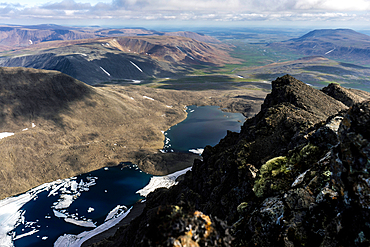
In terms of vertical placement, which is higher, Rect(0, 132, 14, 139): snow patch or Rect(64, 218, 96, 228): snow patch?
Rect(0, 132, 14, 139): snow patch

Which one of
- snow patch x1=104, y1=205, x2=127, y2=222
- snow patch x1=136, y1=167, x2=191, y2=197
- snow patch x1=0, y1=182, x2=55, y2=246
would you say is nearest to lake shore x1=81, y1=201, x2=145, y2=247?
snow patch x1=104, y1=205, x2=127, y2=222

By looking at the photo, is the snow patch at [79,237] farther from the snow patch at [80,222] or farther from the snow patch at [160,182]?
the snow patch at [160,182]

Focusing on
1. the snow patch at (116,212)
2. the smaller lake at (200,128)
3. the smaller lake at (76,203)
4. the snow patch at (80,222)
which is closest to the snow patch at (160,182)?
the smaller lake at (76,203)

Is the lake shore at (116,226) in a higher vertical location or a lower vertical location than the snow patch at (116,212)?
higher

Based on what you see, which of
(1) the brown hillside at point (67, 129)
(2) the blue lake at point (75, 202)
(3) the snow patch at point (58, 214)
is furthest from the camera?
(1) the brown hillside at point (67, 129)

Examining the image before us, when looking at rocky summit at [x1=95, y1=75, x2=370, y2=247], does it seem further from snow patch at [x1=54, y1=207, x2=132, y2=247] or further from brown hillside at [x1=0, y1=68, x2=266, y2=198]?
brown hillside at [x1=0, y1=68, x2=266, y2=198]

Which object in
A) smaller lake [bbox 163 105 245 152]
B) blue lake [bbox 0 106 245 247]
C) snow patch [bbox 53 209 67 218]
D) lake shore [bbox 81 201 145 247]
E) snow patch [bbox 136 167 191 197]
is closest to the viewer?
lake shore [bbox 81 201 145 247]

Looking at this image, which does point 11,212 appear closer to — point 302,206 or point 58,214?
point 58,214
